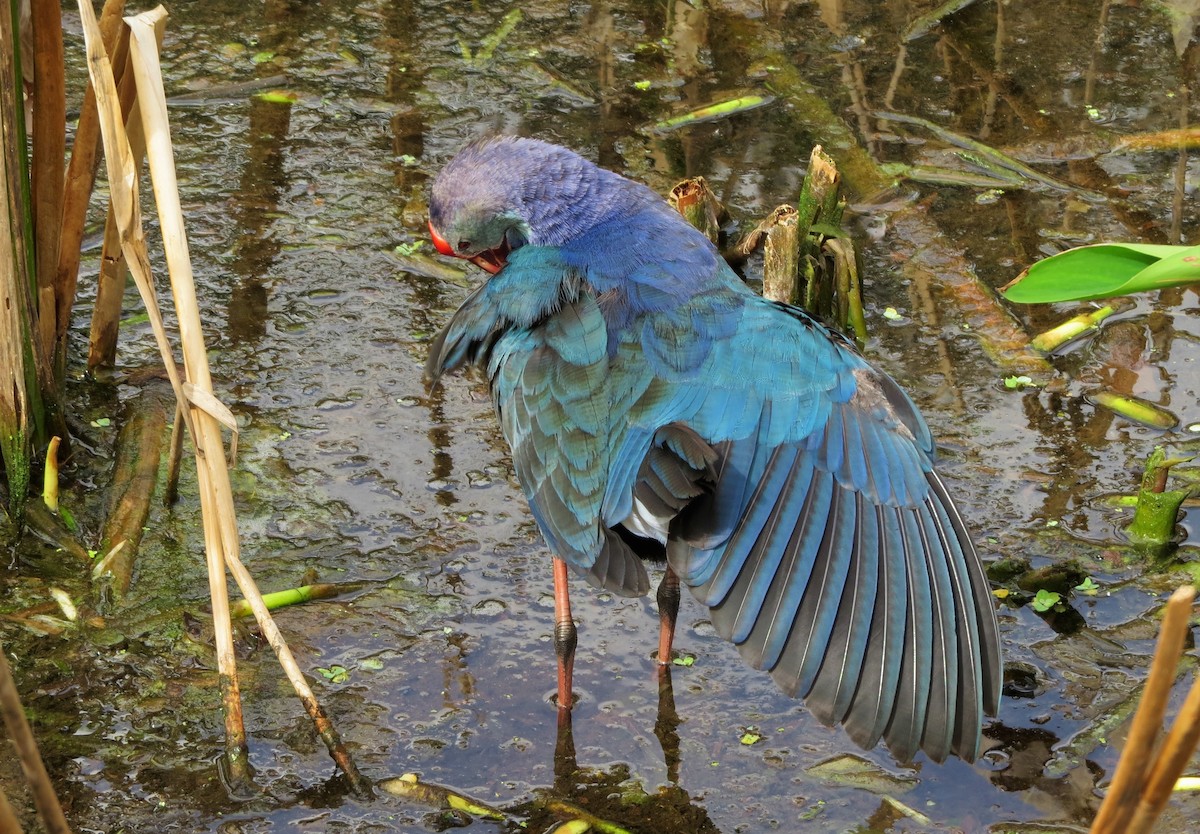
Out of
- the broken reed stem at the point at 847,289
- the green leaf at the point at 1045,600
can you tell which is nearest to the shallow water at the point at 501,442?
the green leaf at the point at 1045,600

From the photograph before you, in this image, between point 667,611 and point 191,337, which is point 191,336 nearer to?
Answer: point 191,337

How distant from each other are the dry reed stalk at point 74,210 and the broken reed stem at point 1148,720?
3.05m

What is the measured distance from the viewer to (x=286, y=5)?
6348 mm

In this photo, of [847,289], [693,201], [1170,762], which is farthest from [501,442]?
[1170,762]

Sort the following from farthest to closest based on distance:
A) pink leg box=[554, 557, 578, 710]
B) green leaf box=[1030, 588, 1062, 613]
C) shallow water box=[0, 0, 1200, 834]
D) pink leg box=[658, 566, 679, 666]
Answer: green leaf box=[1030, 588, 1062, 613] → pink leg box=[658, 566, 679, 666] → pink leg box=[554, 557, 578, 710] → shallow water box=[0, 0, 1200, 834]

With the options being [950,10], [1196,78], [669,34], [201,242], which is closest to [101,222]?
[201,242]

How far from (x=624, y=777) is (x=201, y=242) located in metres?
2.86

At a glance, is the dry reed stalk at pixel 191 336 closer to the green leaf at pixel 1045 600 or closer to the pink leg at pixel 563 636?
the pink leg at pixel 563 636

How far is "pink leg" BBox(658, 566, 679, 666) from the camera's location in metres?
3.33

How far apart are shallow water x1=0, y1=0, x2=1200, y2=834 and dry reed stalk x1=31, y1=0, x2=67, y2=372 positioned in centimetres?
56

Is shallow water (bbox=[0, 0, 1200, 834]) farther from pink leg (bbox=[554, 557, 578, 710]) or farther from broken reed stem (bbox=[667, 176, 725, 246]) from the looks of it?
broken reed stem (bbox=[667, 176, 725, 246])

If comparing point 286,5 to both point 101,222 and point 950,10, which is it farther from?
point 950,10

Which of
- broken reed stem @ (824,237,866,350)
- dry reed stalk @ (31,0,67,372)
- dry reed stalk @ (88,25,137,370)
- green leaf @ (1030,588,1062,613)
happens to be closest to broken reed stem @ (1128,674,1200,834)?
green leaf @ (1030,588,1062,613)

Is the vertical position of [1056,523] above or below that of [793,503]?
below
